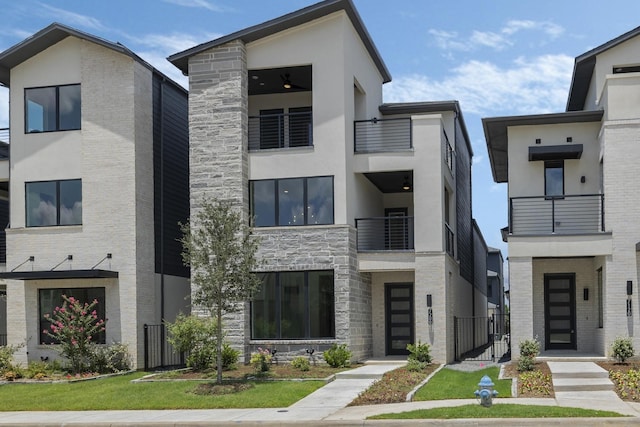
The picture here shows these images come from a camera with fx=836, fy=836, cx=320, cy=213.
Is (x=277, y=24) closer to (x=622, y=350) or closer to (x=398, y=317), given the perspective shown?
(x=398, y=317)

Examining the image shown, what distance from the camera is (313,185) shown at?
991 inches

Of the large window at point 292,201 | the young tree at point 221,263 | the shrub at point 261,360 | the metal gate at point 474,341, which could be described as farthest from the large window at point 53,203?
the metal gate at point 474,341

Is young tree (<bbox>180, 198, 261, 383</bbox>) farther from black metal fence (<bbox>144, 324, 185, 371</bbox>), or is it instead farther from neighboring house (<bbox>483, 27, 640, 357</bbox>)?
neighboring house (<bbox>483, 27, 640, 357</bbox>)

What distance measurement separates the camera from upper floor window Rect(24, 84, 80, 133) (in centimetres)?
2672

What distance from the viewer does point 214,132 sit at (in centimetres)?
2530

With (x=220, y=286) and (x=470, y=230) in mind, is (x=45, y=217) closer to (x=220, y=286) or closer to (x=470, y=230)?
(x=220, y=286)

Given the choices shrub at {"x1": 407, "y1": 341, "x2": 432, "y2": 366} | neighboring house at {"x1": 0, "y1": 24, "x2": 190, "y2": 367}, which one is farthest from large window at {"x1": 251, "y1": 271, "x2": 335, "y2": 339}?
neighboring house at {"x1": 0, "y1": 24, "x2": 190, "y2": 367}

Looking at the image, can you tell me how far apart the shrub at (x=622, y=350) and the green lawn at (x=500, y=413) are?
6713mm

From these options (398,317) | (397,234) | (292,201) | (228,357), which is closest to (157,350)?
(228,357)

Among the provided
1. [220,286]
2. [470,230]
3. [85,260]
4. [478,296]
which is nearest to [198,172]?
[85,260]

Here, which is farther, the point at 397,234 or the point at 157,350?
the point at 397,234

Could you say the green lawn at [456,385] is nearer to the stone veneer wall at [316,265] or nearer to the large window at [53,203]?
the stone veneer wall at [316,265]

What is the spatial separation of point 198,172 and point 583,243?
11362mm

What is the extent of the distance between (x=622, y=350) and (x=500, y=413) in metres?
7.83
